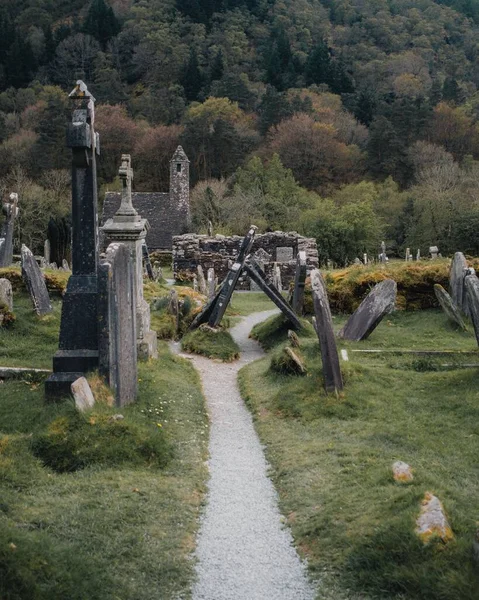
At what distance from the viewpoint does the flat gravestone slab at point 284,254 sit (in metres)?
34.7

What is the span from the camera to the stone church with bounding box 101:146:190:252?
46.5 meters

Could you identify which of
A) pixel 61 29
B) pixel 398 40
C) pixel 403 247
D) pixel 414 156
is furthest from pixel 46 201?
pixel 398 40

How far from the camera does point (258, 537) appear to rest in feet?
22.1

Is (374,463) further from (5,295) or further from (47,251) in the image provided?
(47,251)

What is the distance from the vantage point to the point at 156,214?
48.8 m

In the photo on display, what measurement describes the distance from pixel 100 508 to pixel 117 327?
129 inches

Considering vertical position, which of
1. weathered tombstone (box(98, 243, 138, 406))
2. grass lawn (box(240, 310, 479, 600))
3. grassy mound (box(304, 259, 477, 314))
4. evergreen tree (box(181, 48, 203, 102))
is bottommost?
grassy mound (box(304, 259, 477, 314))

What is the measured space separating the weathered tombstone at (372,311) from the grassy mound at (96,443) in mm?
7019

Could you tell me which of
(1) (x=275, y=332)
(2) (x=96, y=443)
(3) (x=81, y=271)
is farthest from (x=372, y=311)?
(2) (x=96, y=443)

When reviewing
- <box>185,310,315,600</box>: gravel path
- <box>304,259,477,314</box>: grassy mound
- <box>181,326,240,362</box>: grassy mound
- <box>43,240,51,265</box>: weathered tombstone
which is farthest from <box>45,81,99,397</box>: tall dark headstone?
<box>43,240,51,265</box>: weathered tombstone

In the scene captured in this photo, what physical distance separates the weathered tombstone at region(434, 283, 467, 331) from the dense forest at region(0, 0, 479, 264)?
1981cm

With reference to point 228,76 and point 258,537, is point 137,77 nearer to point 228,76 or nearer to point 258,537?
point 228,76

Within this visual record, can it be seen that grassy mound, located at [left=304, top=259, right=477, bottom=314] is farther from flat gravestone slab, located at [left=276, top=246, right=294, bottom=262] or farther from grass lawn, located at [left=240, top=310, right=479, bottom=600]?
flat gravestone slab, located at [left=276, top=246, right=294, bottom=262]

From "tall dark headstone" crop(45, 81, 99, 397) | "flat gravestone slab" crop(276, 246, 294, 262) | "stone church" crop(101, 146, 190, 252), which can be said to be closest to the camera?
"tall dark headstone" crop(45, 81, 99, 397)
